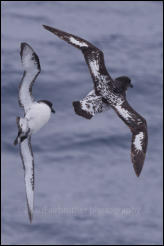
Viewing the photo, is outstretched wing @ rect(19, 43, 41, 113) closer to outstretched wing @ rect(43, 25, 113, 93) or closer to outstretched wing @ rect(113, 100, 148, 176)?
outstretched wing @ rect(43, 25, 113, 93)

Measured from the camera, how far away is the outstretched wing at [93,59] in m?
16.1

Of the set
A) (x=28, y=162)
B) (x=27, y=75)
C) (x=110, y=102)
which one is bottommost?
(x=28, y=162)

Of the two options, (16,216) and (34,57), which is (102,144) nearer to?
(16,216)

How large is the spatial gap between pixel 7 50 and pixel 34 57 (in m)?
31.2

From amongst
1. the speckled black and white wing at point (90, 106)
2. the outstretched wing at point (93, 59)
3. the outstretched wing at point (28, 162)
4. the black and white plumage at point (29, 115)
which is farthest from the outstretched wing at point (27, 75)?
the speckled black and white wing at point (90, 106)

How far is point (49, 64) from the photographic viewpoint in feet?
148

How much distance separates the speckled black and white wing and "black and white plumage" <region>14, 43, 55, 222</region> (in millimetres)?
681

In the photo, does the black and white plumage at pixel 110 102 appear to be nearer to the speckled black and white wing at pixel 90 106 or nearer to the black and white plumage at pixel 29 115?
the speckled black and white wing at pixel 90 106

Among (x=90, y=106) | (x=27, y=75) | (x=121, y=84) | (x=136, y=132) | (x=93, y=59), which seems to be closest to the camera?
(x=136, y=132)

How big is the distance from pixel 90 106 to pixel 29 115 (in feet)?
4.49

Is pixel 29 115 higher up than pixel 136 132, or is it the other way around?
pixel 29 115

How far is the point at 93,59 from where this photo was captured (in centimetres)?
1719

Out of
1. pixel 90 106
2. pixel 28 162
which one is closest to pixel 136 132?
pixel 90 106

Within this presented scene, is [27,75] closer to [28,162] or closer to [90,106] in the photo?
[90,106]
